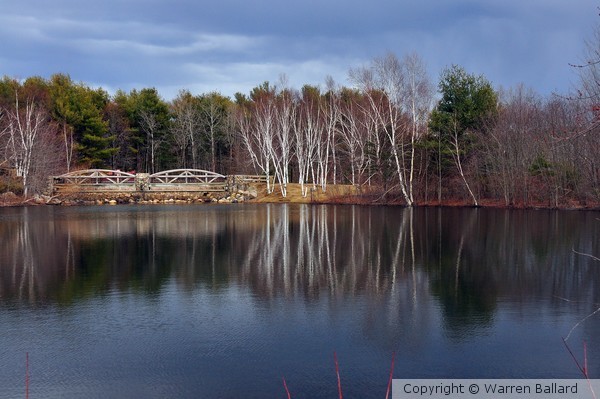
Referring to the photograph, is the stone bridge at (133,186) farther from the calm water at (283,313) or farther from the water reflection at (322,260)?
the calm water at (283,313)

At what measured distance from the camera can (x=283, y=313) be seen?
9617 mm

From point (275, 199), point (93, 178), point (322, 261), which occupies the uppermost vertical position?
point (93, 178)

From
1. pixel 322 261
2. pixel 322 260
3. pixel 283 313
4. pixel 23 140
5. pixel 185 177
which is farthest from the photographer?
pixel 185 177

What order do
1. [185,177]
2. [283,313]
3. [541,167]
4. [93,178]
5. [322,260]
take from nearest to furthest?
[283,313], [322,260], [541,167], [93,178], [185,177]

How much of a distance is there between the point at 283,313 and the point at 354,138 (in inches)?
1410

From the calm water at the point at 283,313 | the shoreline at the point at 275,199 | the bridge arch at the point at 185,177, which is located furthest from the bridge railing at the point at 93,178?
the calm water at the point at 283,313

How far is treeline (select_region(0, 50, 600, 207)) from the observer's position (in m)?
36.3

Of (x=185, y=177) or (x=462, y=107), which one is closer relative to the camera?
(x=462, y=107)

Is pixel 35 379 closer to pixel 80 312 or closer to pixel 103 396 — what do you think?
pixel 103 396

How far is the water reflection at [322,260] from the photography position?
1121 cm

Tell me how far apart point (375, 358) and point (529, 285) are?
5732mm

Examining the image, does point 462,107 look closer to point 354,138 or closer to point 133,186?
point 354,138

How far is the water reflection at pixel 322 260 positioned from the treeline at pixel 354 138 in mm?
9924

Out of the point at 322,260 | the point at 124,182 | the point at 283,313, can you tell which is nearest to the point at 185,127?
the point at 124,182
